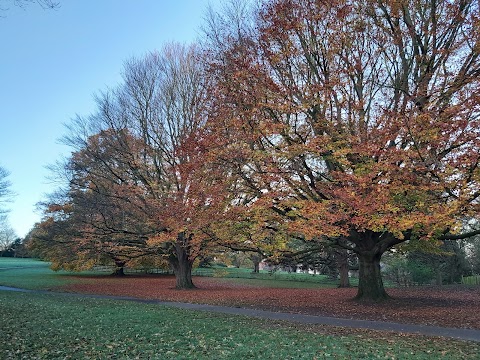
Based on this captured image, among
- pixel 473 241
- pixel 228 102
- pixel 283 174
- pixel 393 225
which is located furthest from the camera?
pixel 473 241

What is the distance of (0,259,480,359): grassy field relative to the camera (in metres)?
6.93

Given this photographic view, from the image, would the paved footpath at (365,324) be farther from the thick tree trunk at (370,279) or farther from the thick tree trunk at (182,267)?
the thick tree trunk at (182,267)

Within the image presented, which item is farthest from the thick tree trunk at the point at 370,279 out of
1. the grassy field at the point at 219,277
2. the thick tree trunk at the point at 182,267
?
the thick tree trunk at the point at 182,267

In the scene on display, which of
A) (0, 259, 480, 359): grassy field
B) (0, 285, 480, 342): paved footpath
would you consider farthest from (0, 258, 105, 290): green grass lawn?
(0, 259, 480, 359): grassy field

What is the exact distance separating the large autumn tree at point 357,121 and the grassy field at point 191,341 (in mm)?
3599

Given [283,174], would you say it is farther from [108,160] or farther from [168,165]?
[108,160]

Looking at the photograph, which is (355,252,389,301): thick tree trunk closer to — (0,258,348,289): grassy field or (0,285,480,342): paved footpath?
(0,285,480,342): paved footpath

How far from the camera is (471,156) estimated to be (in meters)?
10.5

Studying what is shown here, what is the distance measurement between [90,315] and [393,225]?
963 cm

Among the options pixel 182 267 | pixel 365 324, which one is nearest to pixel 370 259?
pixel 365 324

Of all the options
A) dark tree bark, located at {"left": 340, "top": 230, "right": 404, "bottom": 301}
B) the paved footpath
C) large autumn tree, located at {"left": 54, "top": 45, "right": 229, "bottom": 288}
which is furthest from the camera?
large autumn tree, located at {"left": 54, "top": 45, "right": 229, "bottom": 288}

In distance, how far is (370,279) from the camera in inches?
632

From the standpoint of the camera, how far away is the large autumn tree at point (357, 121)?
→ 1144cm

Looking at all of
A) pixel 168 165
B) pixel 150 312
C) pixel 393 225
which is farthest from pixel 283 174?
pixel 168 165
